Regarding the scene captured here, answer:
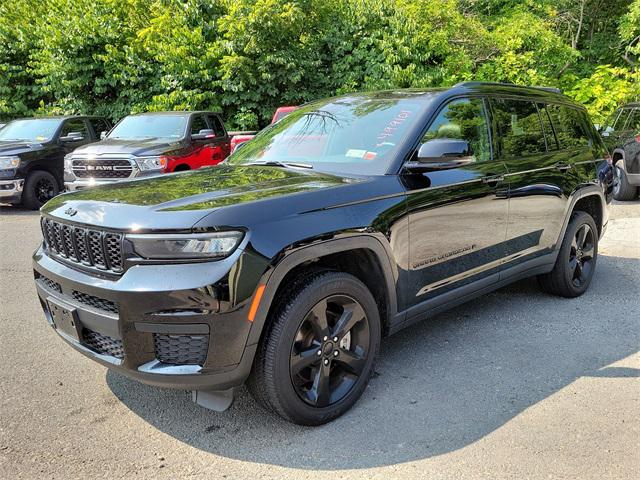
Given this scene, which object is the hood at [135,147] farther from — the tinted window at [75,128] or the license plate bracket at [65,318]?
the license plate bracket at [65,318]

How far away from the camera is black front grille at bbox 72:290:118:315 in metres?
2.57

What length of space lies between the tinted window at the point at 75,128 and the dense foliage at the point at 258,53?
3877 mm

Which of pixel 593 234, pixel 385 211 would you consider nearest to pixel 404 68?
pixel 593 234

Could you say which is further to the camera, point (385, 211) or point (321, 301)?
point (385, 211)

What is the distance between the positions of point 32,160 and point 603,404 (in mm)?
10153

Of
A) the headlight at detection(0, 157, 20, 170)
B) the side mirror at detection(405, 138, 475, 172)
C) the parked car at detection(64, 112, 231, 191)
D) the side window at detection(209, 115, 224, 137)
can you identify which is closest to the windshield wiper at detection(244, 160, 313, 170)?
the side mirror at detection(405, 138, 475, 172)

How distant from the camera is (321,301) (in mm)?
2830

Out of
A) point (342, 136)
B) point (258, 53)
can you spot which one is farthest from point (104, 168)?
point (258, 53)

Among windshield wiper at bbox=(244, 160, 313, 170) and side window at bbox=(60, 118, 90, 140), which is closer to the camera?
windshield wiper at bbox=(244, 160, 313, 170)

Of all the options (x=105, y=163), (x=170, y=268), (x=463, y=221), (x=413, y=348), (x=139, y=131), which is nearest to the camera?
(x=170, y=268)

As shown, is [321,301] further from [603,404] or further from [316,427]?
[603,404]

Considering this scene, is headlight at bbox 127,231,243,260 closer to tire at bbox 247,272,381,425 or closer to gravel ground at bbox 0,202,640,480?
tire at bbox 247,272,381,425

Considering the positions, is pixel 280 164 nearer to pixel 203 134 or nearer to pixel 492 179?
pixel 492 179

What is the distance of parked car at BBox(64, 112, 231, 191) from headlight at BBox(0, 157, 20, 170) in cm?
127
